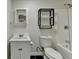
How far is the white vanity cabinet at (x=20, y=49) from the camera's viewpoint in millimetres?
3400

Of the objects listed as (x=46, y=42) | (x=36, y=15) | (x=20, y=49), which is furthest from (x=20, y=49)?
(x=36, y=15)

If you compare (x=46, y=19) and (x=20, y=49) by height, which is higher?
(x=46, y=19)

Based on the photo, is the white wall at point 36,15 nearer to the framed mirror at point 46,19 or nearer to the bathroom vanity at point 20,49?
the framed mirror at point 46,19

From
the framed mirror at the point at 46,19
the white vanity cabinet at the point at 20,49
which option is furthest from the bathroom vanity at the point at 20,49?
the framed mirror at the point at 46,19

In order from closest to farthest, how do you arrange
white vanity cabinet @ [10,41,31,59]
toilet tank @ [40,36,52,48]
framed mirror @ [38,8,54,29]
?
white vanity cabinet @ [10,41,31,59]
toilet tank @ [40,36,52,48]
framed mirror @ [38,8,54,29]

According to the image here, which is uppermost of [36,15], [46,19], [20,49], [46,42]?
[36,15]

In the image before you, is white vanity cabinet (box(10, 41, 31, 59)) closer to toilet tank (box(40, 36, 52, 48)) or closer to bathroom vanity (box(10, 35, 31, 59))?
bathroom vanity (box(10, 35, 31, 59))

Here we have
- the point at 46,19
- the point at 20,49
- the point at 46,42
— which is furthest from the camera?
the point at 46,19

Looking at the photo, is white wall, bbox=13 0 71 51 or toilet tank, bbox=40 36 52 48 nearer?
toilet tank, bbox=40 36 52 48

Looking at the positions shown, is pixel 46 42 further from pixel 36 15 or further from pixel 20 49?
pixel 36 15

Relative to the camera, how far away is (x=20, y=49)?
3.44 meters

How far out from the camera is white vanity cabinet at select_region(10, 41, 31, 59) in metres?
3.40

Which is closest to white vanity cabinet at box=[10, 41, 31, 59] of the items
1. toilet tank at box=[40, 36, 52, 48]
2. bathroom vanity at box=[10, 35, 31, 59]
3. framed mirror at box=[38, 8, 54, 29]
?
bathroom vanity at box=[10, 35, 31, 59]
